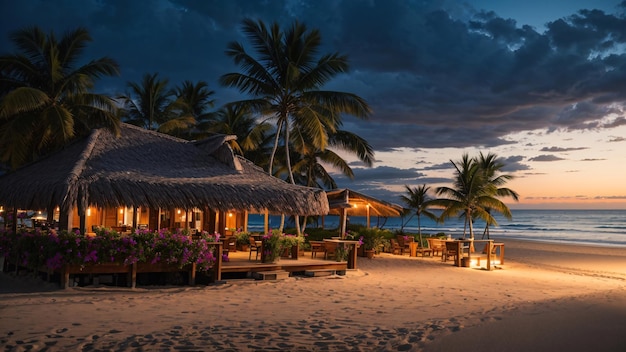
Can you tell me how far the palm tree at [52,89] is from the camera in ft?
44.3

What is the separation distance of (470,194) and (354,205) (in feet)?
17.2

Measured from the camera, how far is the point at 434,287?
12.0m

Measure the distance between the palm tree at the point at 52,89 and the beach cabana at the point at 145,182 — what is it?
597 mm

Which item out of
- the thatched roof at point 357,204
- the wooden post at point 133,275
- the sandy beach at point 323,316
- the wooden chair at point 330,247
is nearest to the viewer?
the sandy beach at point 323,316

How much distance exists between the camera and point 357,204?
2023 centimetres

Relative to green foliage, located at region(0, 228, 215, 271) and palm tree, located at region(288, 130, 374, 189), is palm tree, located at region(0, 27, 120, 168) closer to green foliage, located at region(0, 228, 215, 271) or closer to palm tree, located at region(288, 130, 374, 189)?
green foliage, located at region(0, 228, 215, 271)

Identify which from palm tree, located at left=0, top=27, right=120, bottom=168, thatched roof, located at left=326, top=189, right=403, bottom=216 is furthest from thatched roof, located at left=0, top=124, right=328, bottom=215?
thatched roof, located at left=326, top=189, right=403, bottom=216

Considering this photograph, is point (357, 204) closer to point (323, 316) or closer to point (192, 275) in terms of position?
point (192, 275)

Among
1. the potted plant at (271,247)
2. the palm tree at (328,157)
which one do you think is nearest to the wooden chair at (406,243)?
the palm tree at (328,157)

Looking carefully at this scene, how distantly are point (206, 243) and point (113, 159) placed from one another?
3.26 m

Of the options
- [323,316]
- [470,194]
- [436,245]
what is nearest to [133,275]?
[323,316]

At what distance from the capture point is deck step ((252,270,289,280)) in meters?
12.4

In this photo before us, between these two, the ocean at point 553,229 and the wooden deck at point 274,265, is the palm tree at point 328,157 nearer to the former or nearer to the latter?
the ocean at point 553,229

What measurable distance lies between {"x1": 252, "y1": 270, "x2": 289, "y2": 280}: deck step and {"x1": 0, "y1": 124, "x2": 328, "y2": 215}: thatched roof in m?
1.43
